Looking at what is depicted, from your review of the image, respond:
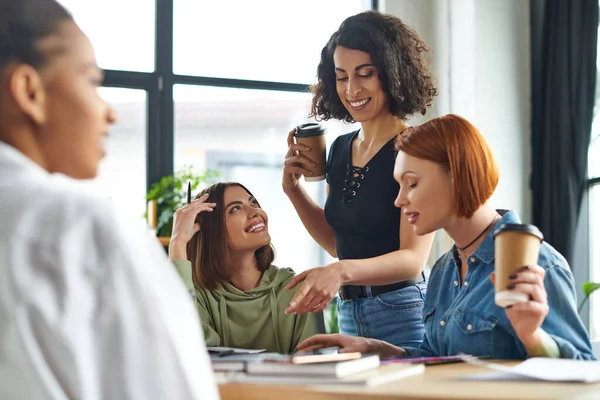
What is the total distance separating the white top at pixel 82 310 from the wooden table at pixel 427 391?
0.52 meters

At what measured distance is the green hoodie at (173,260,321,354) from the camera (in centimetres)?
248

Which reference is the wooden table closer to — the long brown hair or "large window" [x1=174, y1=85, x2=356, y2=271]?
the long brown hair

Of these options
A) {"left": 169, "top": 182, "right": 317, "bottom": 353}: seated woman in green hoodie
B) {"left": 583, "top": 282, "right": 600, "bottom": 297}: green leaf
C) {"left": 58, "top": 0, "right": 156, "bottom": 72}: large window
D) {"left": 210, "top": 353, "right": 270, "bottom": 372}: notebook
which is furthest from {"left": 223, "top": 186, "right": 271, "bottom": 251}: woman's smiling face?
{"left": 58, "top": 0, "right": 156, "bottom": 72}: large window

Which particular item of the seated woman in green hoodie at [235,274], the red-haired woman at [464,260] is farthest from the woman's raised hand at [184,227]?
the red-haired woman at [464,260]

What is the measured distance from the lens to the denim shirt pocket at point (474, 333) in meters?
1.70

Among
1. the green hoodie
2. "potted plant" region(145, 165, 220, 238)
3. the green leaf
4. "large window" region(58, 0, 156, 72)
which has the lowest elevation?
the green leaf

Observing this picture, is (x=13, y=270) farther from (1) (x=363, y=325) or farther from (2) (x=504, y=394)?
(1) (x=363, y=325)

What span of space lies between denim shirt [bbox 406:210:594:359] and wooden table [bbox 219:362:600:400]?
0.39 metres

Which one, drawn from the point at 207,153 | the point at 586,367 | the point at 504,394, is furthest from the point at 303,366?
the point at 207,153

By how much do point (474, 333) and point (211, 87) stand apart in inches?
144

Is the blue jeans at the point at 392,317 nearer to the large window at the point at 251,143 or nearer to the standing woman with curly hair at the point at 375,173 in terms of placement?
the standing woman with curly hair at the point at 375,173

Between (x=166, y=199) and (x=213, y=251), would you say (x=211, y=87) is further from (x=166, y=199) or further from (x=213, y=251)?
(x=213, y=251)

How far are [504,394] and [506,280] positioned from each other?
270 mm

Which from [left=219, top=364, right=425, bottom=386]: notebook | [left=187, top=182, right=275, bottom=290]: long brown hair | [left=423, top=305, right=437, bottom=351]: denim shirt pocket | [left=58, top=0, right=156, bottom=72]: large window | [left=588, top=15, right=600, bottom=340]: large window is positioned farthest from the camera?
[left=58, top=0, right=156, bottom=72]: large window
